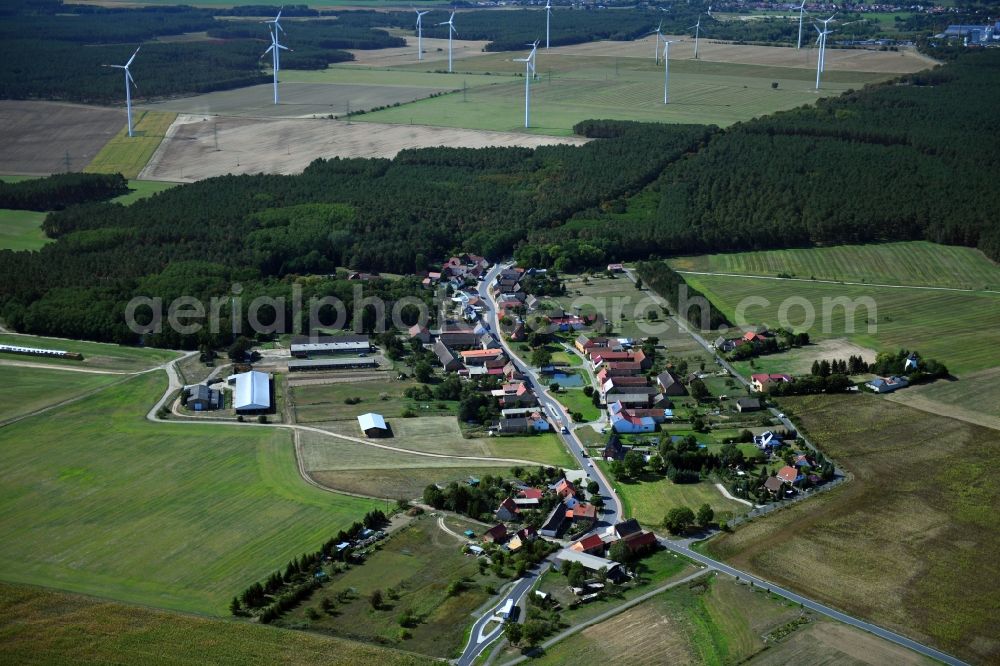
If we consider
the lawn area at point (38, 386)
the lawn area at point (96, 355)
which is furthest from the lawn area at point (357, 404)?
the lawn area at point (38, 386)

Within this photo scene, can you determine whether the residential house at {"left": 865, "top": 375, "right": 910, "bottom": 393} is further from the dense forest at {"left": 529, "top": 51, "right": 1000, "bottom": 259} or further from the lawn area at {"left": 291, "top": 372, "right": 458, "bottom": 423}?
the dense forest at {"left": 529, "top": 51, "right": 1000, "bottom": 259}

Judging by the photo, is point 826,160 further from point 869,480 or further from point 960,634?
point 960,634

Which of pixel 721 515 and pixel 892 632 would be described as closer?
pixel 892 632

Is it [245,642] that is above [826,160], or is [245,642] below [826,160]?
below

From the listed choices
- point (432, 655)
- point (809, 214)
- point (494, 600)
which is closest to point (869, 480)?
point (494, 600)

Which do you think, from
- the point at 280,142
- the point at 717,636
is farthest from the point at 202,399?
the point at 280,142

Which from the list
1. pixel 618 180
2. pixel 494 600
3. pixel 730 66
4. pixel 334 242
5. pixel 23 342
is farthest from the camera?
pixel 730 66

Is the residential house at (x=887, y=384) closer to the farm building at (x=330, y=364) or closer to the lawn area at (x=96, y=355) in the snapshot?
the farm building at (x=330, y=364)
